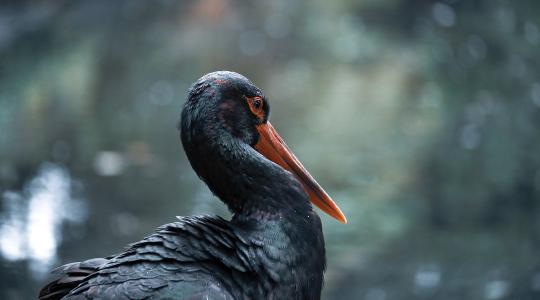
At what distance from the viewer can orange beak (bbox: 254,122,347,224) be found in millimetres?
3148

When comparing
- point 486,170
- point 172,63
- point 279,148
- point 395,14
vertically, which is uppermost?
point 395,14

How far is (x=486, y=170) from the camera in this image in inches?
284

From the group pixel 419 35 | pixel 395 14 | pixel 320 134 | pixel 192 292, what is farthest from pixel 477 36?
pixel 192 292

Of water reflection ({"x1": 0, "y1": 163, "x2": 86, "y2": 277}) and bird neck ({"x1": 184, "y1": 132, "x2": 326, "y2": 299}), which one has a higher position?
water reflection ({"x1": 0, "y1": 163, "x2": 86, "y2": 277})

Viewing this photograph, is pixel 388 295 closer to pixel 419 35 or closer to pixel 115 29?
pixel 419 35

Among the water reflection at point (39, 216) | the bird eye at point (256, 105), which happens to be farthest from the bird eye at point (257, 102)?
the water reflection at point (39, 216)

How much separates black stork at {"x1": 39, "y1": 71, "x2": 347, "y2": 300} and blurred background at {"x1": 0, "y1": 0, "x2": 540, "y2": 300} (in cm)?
231

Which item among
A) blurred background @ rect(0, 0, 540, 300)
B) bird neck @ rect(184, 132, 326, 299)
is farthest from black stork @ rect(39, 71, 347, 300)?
blurred background @ rect(0, 0, 540, 300)

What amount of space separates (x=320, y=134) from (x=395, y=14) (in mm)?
4230

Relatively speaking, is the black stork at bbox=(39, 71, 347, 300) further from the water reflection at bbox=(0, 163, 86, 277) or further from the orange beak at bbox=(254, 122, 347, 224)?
the water reflection at bbox=(0, 163, 86, 277)

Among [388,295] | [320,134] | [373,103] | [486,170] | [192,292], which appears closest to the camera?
[192,292]

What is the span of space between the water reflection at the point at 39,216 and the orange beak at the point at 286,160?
8.04 ft

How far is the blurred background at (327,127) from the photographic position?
19.1 feet

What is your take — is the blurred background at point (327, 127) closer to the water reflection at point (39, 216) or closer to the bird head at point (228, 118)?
the water reflection at point (39, 216)
